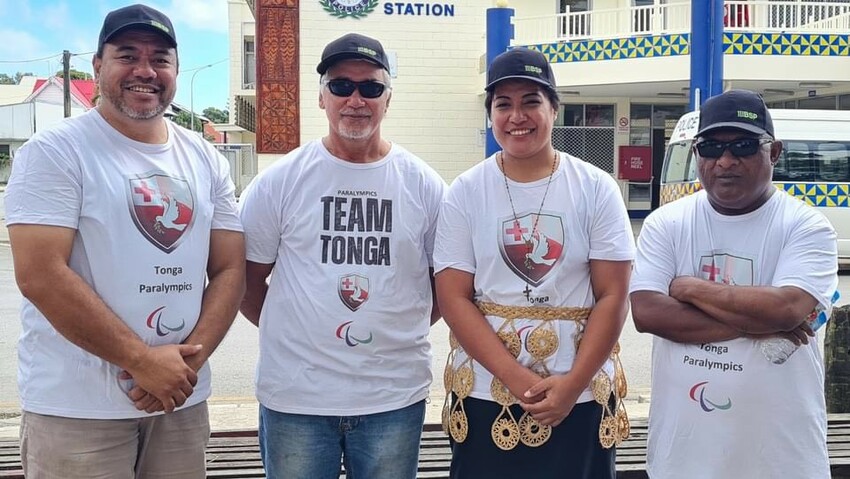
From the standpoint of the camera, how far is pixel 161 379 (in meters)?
2.71

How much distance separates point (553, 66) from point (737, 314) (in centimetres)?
1740

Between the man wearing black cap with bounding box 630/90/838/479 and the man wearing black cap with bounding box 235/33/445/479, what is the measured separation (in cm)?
86

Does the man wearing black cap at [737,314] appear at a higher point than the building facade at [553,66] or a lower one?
lower

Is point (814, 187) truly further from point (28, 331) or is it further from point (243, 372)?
point (28, 331)

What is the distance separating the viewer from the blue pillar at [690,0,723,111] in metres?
11.8

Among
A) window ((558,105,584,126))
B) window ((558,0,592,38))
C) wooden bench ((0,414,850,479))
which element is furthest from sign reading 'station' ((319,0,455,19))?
wooden bench ((0,414,850,479))

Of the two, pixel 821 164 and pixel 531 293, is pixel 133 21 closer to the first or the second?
pixel 531 293

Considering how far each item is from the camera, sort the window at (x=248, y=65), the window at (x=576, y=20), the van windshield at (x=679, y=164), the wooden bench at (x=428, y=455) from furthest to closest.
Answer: the window at (x=248, y=65)
the window at (x=576, y=20)
the van windshield at (x=679, y=164)
the wooden bench at (x=428, y=455)

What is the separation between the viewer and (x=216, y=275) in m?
3.02

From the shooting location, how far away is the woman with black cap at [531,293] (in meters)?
2.88

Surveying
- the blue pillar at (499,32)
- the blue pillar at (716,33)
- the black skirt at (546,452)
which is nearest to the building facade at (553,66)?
the blue pillar at (499,32)

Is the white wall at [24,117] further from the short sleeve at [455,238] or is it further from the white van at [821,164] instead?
A: the short sleeve at [455,238]

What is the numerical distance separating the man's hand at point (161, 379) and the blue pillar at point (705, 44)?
10496mm

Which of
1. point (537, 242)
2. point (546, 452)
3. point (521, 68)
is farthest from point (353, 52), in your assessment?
point (546, 452)
